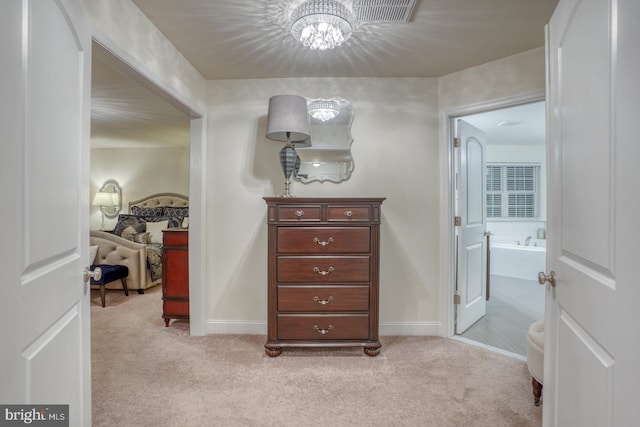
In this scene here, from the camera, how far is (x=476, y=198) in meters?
3.19

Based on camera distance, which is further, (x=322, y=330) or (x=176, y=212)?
(x=176, y=212)

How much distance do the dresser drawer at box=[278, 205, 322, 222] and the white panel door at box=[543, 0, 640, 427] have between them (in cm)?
149

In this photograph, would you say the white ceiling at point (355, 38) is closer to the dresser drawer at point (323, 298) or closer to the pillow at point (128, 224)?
the dresser drawer at point (323, 298)

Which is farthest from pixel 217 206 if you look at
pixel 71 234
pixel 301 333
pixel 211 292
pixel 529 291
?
pixel 529 291

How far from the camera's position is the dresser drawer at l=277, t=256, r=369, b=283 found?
8.00 feet

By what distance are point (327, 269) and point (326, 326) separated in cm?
42

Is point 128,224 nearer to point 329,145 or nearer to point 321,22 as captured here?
point 329,145

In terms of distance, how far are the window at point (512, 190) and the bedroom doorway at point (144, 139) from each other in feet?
17.6

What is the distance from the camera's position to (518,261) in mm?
5316

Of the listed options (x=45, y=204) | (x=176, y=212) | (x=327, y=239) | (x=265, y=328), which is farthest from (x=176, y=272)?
(x=176, y=212)

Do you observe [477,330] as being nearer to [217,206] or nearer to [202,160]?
[217,206]

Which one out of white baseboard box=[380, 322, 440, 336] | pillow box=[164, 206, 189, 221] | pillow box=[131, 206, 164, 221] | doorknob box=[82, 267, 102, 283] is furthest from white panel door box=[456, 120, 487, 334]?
pillow box=[131, 206, 164, 221]

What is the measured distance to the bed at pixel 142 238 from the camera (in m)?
4.15

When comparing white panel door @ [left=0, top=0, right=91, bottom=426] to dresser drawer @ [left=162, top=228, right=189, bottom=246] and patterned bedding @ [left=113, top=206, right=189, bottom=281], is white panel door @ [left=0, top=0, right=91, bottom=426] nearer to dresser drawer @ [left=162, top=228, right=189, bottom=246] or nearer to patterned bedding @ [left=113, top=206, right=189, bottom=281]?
dresser drawer @ [left=162, top=228, right=189, bottom=246]
